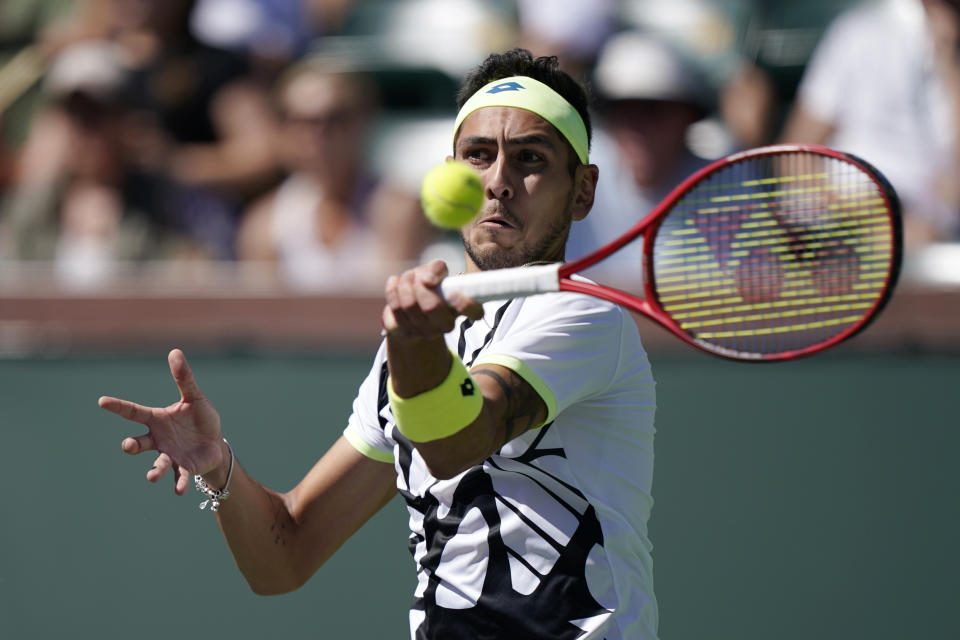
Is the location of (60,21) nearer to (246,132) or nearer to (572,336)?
(246,132)

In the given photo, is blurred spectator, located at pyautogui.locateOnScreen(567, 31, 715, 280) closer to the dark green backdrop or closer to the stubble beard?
the dark green backdrop

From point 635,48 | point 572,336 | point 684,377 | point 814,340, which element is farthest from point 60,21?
point 572,336

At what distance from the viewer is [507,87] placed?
2.29 meters

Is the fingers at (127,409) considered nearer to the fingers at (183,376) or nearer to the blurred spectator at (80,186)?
the fingers at (183,376)

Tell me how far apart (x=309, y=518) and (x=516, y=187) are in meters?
0.85

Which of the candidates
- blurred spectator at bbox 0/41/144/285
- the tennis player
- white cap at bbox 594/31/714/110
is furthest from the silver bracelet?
blurred spectator at bbox 0/41/144/285

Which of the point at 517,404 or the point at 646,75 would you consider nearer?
the point at 517,404

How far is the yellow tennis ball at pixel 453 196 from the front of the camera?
74.0 inches

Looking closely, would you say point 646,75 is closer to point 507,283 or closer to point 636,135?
point 636,135

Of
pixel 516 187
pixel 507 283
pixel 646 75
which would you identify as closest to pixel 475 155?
pixel 516 187

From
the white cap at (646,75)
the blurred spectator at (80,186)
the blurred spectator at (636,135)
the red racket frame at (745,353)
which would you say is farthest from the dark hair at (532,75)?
the blurred spectator at (80,186)

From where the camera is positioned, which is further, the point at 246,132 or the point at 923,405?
the point at 246,132

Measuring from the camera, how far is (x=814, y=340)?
142 inches

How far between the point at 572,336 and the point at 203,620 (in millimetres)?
2857
